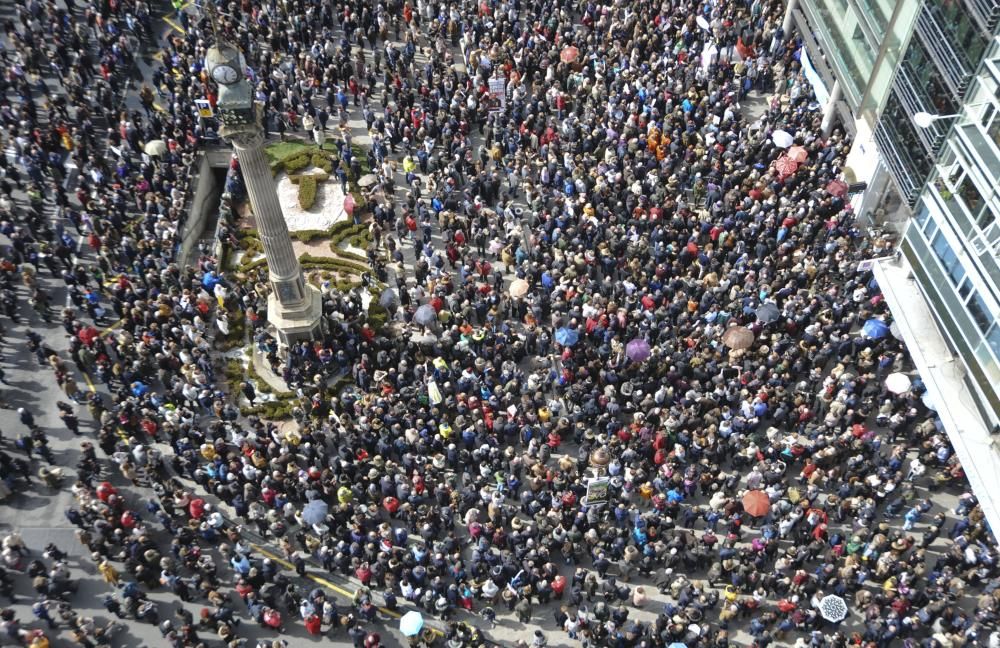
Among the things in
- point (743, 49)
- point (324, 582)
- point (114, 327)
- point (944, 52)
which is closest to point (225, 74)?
point (114, 327)

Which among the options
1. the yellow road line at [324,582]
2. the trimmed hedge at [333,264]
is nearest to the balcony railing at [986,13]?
the trimmed hedge at [333,264]

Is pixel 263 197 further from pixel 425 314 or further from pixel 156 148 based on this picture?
pixel 156 148

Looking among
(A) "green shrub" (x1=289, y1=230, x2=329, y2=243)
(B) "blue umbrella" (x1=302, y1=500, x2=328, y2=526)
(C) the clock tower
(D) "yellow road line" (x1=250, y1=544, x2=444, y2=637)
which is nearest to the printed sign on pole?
(A) "green shrub" (x1=289, y1=230, x2=329, y2=243)

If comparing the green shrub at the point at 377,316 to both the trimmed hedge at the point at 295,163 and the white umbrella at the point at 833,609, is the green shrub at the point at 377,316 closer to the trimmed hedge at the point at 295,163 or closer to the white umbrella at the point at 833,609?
the trimmed hedge at the point at 295,163

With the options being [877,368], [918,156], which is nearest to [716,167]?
[918,156]

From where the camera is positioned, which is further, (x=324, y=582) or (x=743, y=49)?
(x=743, y=49)

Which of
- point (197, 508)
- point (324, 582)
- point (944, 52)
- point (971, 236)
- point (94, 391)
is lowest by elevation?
point (324, 582)

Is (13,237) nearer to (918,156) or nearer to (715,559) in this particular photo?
(715,559)
